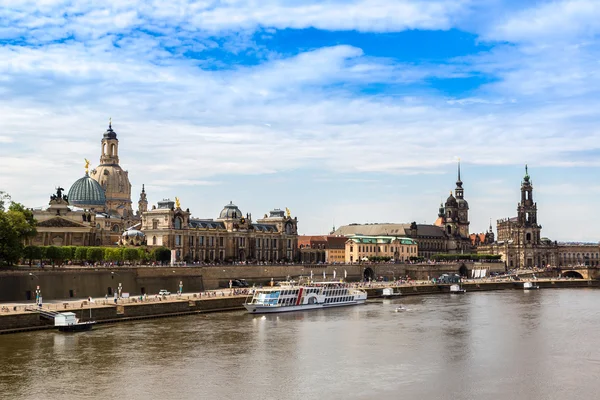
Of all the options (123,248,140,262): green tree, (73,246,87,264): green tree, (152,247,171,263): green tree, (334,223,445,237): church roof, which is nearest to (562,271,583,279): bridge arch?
(334,223,445,237): church roof

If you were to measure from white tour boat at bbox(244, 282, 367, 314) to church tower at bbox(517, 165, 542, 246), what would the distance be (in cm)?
9811

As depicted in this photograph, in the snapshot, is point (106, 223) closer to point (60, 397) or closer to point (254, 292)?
point (254, 292)

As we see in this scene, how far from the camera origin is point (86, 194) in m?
126

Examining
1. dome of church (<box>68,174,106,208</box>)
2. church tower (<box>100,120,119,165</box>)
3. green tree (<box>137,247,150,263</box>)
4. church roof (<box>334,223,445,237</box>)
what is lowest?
green tree (<box>137,247,150,263</box>)

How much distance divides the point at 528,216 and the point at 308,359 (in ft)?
478

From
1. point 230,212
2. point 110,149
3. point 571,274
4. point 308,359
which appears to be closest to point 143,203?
point 110,149

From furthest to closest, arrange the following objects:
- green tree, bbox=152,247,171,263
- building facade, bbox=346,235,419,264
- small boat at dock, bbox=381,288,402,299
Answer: building facade, bbox=346,235,419,264, green tree, bbox=152,247,171,263, small boat at dock, bbox=381,288,402,299

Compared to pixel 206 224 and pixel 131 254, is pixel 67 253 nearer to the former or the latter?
pixel 131 254

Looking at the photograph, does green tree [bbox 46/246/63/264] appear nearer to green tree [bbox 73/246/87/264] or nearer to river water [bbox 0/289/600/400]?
green tree [bbox 73/246/87/264]

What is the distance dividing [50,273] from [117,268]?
9934mm

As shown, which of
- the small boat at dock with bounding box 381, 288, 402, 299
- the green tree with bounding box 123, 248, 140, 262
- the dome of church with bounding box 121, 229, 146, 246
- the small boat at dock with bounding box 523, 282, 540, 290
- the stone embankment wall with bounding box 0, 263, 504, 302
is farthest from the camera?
the small boat at dock with bounding box 523, 282, 540, 290

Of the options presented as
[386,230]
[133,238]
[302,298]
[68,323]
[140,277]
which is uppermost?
[386,230]

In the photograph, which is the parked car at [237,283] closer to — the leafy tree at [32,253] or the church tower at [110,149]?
the leafy tree at [32,253]

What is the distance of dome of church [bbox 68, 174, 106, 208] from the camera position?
413ft
